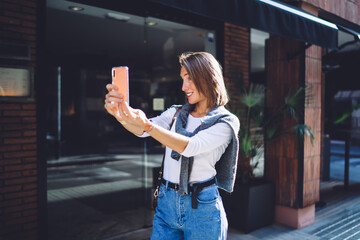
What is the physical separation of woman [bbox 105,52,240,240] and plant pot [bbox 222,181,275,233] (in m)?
2.34

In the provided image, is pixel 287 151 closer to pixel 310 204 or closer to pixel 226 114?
pixel 310 204

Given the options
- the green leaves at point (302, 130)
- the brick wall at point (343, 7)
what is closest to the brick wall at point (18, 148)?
the green leaves at point (302, 130)

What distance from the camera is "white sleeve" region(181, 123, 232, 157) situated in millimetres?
1601

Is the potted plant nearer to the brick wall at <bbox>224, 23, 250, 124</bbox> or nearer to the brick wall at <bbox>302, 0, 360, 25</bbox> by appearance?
the brick wall at <bbox>224, 23, 250, 124</bbox>

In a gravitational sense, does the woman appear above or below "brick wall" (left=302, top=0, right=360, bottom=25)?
below

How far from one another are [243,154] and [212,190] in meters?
2.56

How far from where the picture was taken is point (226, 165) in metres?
1.88

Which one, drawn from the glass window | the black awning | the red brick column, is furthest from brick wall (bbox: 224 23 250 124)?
the black awning

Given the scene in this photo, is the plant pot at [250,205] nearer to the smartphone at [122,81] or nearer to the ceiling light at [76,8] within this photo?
the smartphone at [122,81]

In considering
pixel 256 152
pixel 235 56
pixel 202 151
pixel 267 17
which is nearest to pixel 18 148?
pixel 202 151

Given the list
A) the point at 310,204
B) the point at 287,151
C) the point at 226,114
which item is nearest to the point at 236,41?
the point at 287,151

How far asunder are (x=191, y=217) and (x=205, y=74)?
814 mm

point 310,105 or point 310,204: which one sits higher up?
point 310,105

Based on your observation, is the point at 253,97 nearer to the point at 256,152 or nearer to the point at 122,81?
the point at 256,152
